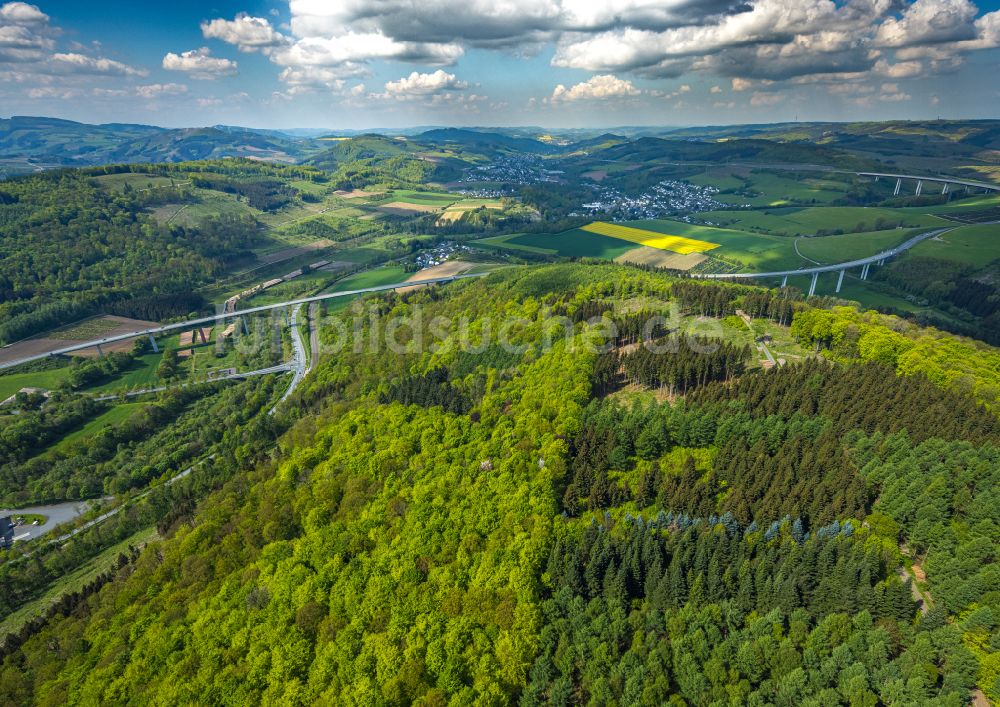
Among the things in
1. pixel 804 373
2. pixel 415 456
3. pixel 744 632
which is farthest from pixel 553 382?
pixel 744 632

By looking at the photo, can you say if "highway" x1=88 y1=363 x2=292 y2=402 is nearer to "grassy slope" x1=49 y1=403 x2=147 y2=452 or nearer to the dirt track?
"grassy slope" x1=49 y1=403 x2=147 y2=452

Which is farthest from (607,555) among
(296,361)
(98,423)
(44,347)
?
(44,347)

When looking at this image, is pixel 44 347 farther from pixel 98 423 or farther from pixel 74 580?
pixel 74 580

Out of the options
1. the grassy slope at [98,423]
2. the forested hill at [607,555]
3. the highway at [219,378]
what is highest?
the forested hill at [607,555]

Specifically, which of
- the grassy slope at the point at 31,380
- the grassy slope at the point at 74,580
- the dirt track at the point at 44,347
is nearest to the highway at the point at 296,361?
the grassy slope at the point at 74,580

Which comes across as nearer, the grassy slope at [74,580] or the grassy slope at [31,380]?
the grassy slope at [74,580]

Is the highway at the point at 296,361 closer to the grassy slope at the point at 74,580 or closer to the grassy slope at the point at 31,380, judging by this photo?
the grassy slope at the point at 74,580

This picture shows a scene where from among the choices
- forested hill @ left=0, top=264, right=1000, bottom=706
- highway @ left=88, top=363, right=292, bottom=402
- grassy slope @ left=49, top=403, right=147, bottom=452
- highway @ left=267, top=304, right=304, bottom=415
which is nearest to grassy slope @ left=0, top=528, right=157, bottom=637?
forested hill @ left=0, top=264, right=1000, bottom=706

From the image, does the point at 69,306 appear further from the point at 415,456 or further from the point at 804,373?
the point at 804,373
